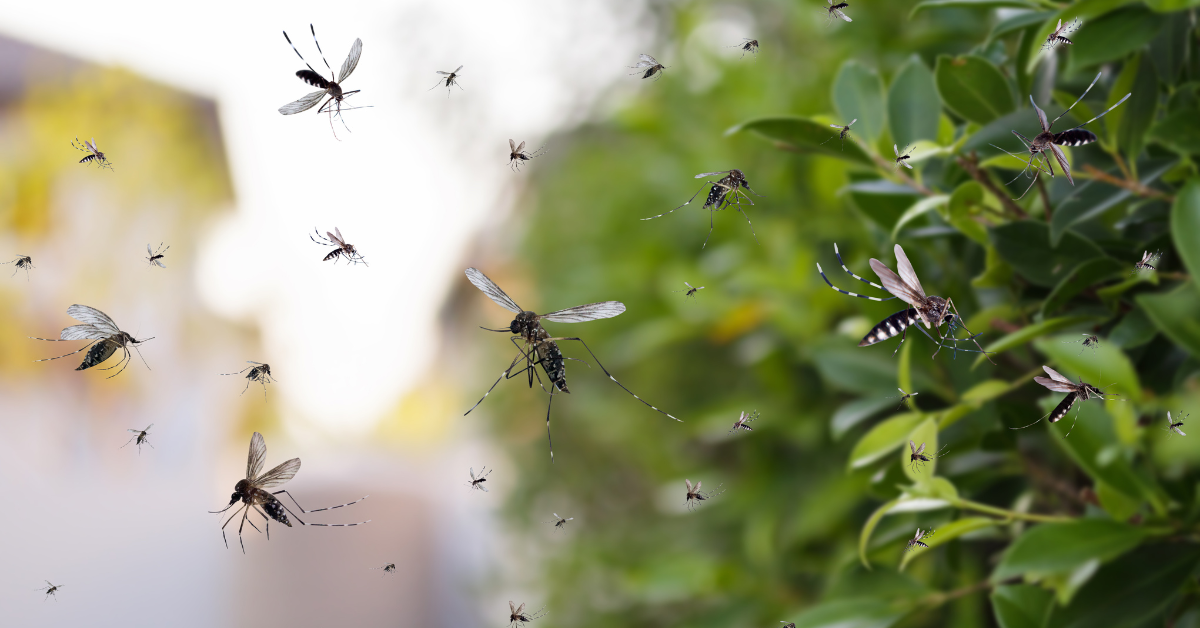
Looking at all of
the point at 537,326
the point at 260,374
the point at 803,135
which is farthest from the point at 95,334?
the point at 803,135

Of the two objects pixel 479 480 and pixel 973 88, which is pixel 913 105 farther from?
pixel 479 480

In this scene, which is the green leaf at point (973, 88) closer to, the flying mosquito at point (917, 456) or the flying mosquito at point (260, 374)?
the flying mosquito at point (917, 456)

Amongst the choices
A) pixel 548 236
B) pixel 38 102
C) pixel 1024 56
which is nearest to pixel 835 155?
pixel 1024 56

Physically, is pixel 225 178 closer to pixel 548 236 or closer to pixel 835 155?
pixel 548 236

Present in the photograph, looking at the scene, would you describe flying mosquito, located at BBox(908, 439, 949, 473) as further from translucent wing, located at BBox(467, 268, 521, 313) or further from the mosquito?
translucent wing, located at BBox(467, 268, 521, 313)

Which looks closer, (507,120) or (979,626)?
(979,626)

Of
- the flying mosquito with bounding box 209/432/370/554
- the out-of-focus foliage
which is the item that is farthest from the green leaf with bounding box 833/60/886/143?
the flying mosquito with bounding box 209/432/370/554

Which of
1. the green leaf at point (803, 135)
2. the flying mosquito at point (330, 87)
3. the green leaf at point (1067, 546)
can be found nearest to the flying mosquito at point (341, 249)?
the flying mosquito at point (330, 87)
